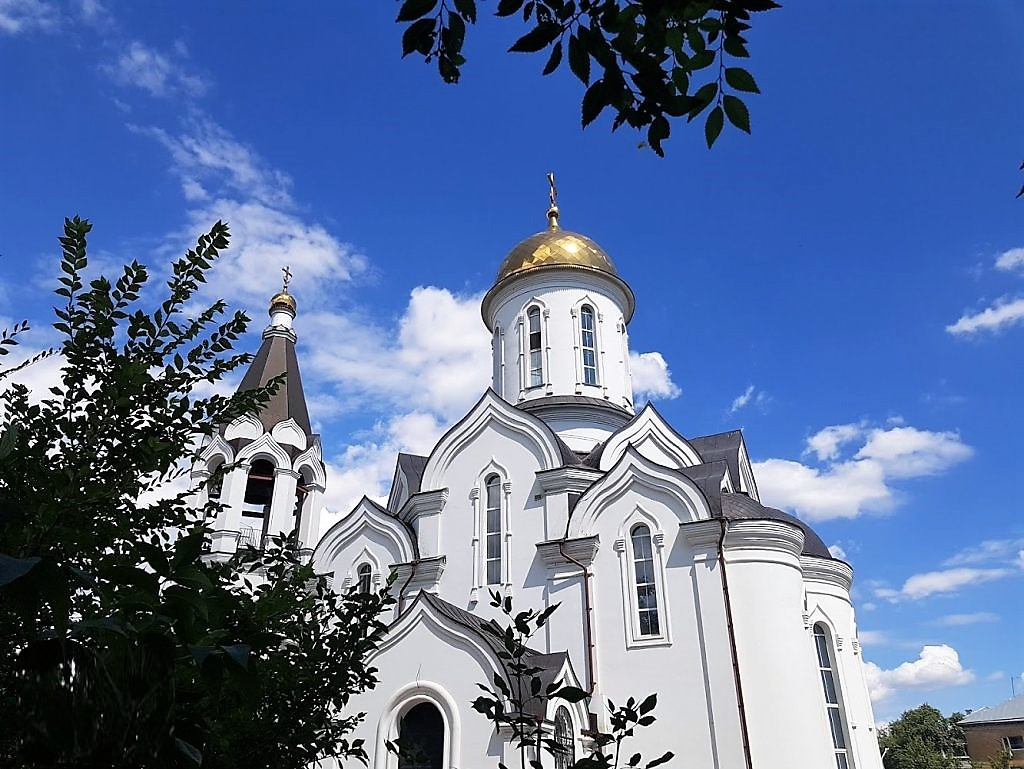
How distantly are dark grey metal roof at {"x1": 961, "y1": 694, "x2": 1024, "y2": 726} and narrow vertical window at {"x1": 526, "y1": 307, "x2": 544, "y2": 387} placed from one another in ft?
126

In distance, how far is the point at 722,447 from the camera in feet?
52.3

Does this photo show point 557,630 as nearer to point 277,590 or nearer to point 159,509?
point 277,590

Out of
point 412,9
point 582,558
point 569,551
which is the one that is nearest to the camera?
point 412,9

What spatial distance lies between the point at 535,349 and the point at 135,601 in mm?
16554

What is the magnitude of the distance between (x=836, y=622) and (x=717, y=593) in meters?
3.91

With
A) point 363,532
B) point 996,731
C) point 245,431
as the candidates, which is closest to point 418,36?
point 363,532

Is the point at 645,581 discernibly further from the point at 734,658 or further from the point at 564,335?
the point at 564,335

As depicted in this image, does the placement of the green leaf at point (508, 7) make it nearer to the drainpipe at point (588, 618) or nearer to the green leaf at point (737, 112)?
the green leaf at point (737, 112)

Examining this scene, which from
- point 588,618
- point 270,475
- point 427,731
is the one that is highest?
point 270,475

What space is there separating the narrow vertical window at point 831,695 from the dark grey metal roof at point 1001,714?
35343 millimetres

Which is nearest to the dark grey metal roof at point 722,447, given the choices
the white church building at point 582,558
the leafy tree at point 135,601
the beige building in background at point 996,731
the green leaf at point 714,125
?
the white church building at point 582,558

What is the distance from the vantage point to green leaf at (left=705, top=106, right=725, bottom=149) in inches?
91.0

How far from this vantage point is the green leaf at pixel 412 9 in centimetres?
209

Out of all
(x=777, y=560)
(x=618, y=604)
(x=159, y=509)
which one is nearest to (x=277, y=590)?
(x=159, y=509)
